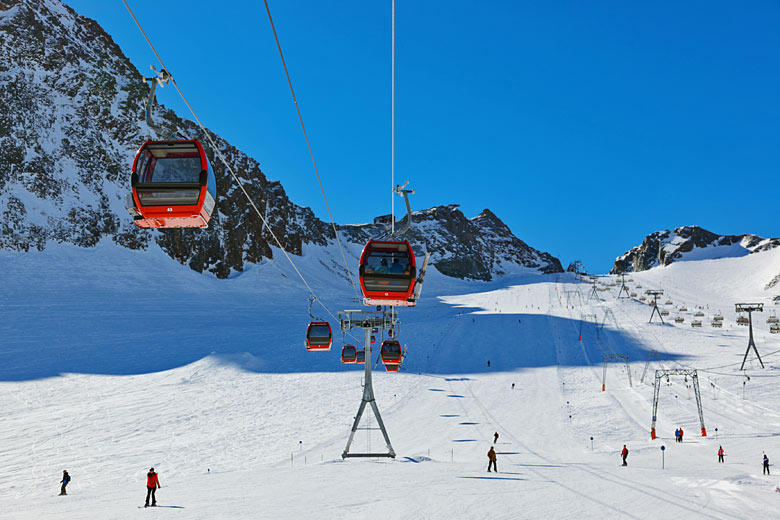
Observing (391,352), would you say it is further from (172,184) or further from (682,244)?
(682,244)

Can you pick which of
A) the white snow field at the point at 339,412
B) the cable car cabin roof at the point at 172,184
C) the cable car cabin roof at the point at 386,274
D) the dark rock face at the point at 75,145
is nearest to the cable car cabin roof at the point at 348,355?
the white snow field at the point at 339,412

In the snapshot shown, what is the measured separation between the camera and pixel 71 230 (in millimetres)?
75562

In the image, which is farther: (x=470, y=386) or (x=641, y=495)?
(x=470, y=386)

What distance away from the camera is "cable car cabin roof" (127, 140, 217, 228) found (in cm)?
745

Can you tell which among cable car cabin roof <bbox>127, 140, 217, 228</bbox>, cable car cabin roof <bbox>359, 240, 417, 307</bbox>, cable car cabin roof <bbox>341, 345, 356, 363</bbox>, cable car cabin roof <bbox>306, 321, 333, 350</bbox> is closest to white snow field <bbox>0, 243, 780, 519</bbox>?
cable car cabin roof <bbox>341, 345, 356, 363</bbox>

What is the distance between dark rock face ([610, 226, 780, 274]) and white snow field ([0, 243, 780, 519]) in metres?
123

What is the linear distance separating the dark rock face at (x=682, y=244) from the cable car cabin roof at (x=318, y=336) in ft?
597

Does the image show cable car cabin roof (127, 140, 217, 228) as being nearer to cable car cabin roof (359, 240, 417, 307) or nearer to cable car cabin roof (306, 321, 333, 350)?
cable car cabin roof (359, 240, 417, 307)

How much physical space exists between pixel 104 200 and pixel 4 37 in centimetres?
3216

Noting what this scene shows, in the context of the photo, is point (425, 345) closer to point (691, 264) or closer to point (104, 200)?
point (104, 200)

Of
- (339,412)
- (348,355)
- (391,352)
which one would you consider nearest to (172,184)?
(348,355)

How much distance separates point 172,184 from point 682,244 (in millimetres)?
204854

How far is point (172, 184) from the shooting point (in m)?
7.51

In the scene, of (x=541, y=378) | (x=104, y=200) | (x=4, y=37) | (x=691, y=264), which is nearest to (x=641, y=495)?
(x=541, y=378)
